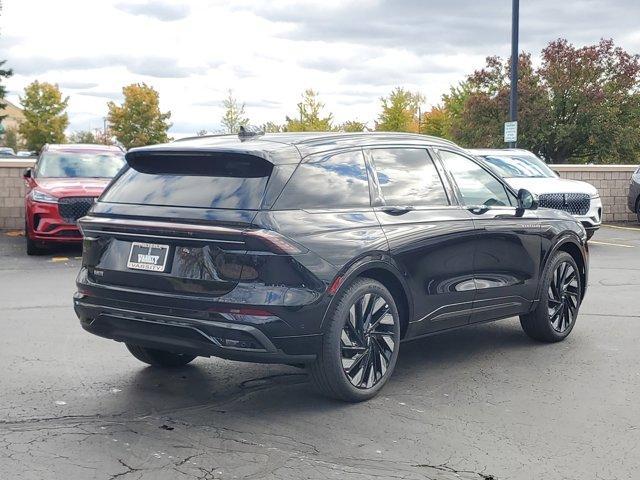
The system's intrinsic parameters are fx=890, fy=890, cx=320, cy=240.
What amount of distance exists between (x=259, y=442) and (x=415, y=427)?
92cm

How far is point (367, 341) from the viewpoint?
5.46 metres

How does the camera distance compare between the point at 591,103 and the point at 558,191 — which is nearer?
the point at 558,191

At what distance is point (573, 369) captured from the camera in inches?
253

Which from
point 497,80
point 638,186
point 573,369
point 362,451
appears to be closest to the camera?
point 362,451

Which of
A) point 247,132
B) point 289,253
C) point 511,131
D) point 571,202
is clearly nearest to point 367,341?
point 289,253

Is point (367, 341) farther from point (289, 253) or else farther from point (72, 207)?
point (72, 207)

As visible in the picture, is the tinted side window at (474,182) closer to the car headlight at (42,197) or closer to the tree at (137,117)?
the car headlight at (42,197)

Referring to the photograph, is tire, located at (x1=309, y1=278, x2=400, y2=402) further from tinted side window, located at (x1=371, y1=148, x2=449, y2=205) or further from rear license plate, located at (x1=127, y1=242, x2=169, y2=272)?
rear license plate, located at (x1=127, y1=242, x2=169, y2=272)

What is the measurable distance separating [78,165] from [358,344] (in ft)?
34.3

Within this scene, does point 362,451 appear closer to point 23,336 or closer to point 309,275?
point 309,275

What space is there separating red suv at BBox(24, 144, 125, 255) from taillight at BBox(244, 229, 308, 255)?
8728 mm

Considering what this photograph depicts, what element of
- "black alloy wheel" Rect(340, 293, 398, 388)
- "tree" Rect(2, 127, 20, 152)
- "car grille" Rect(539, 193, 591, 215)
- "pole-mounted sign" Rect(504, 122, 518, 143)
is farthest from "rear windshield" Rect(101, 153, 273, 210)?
"tree" Rect(2, 127, 20, 152)

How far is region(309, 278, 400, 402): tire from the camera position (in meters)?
5.19

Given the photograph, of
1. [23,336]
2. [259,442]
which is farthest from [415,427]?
[23,336]
